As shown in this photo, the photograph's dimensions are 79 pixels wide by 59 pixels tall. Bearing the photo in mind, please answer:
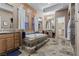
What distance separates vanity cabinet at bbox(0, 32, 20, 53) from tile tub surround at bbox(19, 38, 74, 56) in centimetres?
36

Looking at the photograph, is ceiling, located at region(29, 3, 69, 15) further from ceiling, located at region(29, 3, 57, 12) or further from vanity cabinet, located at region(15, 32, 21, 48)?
vanity cabinet, located at region(15, 32, 21, 48)

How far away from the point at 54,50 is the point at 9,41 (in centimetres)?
100

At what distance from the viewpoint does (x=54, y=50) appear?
1873mm

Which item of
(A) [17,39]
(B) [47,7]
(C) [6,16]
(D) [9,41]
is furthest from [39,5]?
(D) [9,41]

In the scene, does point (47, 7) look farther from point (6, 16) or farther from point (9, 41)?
point (9, 41)

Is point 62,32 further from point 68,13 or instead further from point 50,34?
point 68,13

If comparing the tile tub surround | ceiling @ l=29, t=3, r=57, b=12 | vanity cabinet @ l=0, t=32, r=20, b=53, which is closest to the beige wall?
vanity cabinet @ l=0, t=32, r=20, b=53

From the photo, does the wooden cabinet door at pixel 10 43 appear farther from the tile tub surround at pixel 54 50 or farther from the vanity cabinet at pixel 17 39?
the tile tub surround at pixel 54 50

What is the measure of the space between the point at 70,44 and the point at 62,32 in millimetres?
320

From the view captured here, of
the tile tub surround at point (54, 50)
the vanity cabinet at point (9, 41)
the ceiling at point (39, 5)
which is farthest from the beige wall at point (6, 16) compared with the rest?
the tile tub surround at point (54, 50)

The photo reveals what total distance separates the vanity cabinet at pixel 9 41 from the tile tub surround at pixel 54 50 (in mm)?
361

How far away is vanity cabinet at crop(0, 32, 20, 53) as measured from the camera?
78.6 inches

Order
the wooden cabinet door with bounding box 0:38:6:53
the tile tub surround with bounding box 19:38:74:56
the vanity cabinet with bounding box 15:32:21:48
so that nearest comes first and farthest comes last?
the tile tub surround with bounding box 19:38:74:56
the wooden cabinet door with bounding box 0:38:6:53
the vanity cabinet with bounding box 15:32:21:48

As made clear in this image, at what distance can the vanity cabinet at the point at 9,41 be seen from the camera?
2.00 metres
